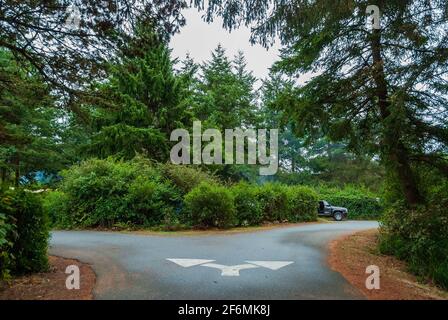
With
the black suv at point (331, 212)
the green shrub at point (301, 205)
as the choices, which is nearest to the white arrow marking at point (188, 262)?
the green shrub at point (301, 205)

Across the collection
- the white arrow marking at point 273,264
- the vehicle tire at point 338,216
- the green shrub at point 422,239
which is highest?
the green shrub at point 422,239

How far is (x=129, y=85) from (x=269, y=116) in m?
23.2

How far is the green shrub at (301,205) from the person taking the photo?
18359 mm

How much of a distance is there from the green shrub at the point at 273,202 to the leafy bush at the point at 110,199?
432 centimetres

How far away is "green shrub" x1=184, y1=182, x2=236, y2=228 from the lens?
13.9 metres

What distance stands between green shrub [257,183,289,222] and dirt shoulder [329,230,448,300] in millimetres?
6362

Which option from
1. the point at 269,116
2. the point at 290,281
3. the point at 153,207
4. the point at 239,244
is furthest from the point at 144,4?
the point at 269,116

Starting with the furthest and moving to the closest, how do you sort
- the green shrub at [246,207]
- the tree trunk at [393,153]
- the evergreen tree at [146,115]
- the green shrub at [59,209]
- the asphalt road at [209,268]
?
the evergreen tree at [146,115] < the green shrub at [246,207] < the green shrub at [59,209] < the tree trunk at [393,153] < the asphalt road at [209,268]

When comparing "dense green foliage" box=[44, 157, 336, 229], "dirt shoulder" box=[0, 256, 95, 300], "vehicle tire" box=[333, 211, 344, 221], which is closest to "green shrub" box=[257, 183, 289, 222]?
"dense green foliage" box=[44, 157, 336, 229]

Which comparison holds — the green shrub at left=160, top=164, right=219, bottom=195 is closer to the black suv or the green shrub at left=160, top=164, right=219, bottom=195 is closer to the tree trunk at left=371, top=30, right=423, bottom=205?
the tree trunk at left=371, top=30, right=423, bottom=205

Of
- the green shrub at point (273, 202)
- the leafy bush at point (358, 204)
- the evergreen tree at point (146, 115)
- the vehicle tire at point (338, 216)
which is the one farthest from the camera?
the leafy bush at point (358, 204)

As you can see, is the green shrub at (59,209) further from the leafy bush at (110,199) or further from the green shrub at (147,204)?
the green shrub at (147,204)

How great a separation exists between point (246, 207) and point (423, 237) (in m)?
8.49

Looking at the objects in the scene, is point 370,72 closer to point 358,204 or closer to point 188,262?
point 188,262
